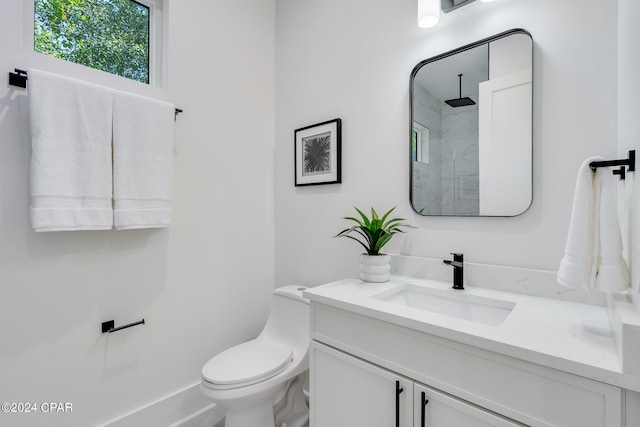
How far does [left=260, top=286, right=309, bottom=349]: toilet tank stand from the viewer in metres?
1.62

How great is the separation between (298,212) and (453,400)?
1350 mm

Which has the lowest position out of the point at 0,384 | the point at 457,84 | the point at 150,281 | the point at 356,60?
the point at 0,384

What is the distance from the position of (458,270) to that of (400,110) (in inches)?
31.8

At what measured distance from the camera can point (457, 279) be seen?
1.21m

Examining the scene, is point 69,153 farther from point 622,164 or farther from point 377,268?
point 622,164

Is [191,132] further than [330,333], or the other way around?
[191,132]

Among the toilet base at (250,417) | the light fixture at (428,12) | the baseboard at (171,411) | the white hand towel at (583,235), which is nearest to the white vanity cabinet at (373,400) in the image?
the toilet base at (250,417)

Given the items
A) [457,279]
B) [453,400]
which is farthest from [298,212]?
[453,400]

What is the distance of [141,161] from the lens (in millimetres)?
1412

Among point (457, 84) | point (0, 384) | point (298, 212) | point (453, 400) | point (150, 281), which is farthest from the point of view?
point (298, 212)

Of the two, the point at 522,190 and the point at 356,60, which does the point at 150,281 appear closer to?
the point at 356,60

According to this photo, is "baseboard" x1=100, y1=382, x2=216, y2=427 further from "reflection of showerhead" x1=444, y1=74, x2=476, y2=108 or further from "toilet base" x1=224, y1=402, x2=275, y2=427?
"reflection of showerhead" x1=444, y1=74, x2=476, y2=108

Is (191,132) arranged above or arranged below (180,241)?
above

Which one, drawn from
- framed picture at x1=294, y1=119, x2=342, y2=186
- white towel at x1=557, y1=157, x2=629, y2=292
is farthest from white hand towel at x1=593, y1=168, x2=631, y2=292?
framed picture at x1=294, y1=119, x2=342, y2=186
